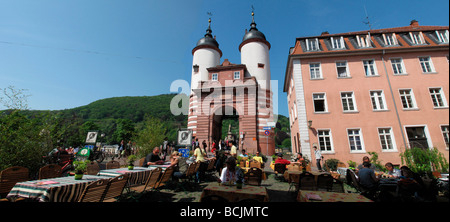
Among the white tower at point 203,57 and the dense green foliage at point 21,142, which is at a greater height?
the white tower at point 203,57

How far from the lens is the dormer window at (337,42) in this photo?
1556 centimetres

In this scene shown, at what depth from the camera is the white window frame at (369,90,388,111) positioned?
12.8m

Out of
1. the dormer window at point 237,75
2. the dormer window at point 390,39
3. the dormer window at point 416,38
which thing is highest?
the dormer window at point 237,75

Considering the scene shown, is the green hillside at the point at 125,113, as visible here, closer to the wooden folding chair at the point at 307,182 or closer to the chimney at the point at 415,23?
the chimney at the point at 415,23

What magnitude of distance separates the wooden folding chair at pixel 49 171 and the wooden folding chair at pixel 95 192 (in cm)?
316

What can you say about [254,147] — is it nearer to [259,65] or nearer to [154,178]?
[259,65]

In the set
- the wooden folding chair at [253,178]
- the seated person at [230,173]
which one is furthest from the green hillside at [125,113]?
the seated person at [230,173]

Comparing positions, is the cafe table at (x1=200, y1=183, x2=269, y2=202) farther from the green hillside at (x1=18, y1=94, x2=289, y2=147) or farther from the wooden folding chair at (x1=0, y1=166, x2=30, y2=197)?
the green hillside at (x1=18, y1=94, x2=289, y2=147)

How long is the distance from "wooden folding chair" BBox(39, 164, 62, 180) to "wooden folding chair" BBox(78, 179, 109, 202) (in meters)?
3.16

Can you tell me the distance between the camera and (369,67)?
1383 centimetres

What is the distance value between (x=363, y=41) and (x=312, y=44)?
13.9 ft

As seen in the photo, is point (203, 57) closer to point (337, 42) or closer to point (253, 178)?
point (337, 42)

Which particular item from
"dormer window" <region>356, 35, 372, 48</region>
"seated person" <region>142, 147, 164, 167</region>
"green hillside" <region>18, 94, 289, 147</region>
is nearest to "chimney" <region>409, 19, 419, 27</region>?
"dormer window" <region>356, 35, 372, 48</region>
